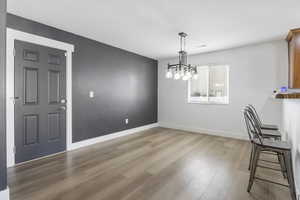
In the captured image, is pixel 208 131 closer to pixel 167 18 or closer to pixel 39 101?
pixel 167 18

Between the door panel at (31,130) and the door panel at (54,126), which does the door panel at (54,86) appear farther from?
the door panel at (31,130)

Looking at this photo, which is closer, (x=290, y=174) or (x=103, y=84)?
(x=290, y=174)

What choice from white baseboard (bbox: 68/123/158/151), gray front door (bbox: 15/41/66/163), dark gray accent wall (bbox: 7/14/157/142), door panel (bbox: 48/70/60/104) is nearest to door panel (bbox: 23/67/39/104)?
gray front door (bbox: 15/41/66/163)

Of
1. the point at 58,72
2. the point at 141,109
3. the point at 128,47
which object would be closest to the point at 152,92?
the point at 141,109

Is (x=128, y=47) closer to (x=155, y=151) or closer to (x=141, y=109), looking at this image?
(x=141, y=109)

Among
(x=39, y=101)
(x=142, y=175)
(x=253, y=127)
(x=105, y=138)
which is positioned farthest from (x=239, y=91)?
(x=39, y=101)

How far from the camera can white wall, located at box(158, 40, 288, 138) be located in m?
3.86

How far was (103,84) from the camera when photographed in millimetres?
4074

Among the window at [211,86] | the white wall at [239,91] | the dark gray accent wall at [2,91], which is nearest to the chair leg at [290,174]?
the white wall at [239,91]

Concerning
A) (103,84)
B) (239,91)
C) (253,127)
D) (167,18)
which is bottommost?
(253,127)

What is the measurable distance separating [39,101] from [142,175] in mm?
2277

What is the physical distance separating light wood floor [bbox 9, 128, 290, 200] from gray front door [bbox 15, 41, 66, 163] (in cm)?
29

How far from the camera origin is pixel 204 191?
1.97 m

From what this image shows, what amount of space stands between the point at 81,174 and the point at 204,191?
1753mm
